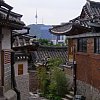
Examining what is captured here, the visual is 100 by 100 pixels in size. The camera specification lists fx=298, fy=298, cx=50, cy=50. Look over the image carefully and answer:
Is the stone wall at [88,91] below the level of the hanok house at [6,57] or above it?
below

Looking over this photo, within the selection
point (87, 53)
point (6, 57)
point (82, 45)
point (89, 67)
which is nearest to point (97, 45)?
point (87, 53)

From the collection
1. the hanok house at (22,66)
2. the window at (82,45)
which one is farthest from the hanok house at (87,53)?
the hanok house at (22,66)

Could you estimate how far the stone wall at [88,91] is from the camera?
18312mm

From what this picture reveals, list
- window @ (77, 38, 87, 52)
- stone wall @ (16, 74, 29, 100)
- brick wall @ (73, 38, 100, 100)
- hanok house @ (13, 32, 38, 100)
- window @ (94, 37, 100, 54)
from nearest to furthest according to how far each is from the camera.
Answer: hanok house @ (13, 32, 38, 100) → stone wall @ (16, 74, 29, 100) → brick wall @ (73, 38, 100, 100) → window @ (94, 37, 100, 54) → window @ (77, 38, 87, 52)

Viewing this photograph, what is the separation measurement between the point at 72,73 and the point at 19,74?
25.9 ft

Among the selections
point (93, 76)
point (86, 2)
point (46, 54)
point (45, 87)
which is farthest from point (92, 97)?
point (46, 54)

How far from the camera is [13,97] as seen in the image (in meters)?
12.5

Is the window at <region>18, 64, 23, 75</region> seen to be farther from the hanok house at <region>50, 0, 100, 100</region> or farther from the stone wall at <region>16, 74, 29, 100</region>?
the hanok house at <region>50, 0, 100, 100</region>

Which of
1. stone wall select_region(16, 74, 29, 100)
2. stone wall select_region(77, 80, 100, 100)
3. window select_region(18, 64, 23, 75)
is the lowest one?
stone wall select_region(77, 80, 100, 100)

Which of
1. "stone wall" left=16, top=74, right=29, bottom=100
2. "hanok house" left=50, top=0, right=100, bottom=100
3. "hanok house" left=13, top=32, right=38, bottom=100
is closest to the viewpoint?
"hanok house" left=13, top=32, right=38, bottom=100

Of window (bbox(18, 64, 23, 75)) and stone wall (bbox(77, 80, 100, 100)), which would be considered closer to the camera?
window (bbox(18, 64, 23, 75))

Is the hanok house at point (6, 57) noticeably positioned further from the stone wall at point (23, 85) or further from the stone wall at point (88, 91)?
the stone wall at point (88, 91)

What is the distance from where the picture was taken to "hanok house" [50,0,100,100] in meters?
18.3

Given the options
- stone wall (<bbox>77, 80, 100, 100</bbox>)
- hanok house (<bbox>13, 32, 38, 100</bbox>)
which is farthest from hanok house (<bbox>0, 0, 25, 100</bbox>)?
stone wall (<bbox>77, 80, 100, 100</bbox>)
